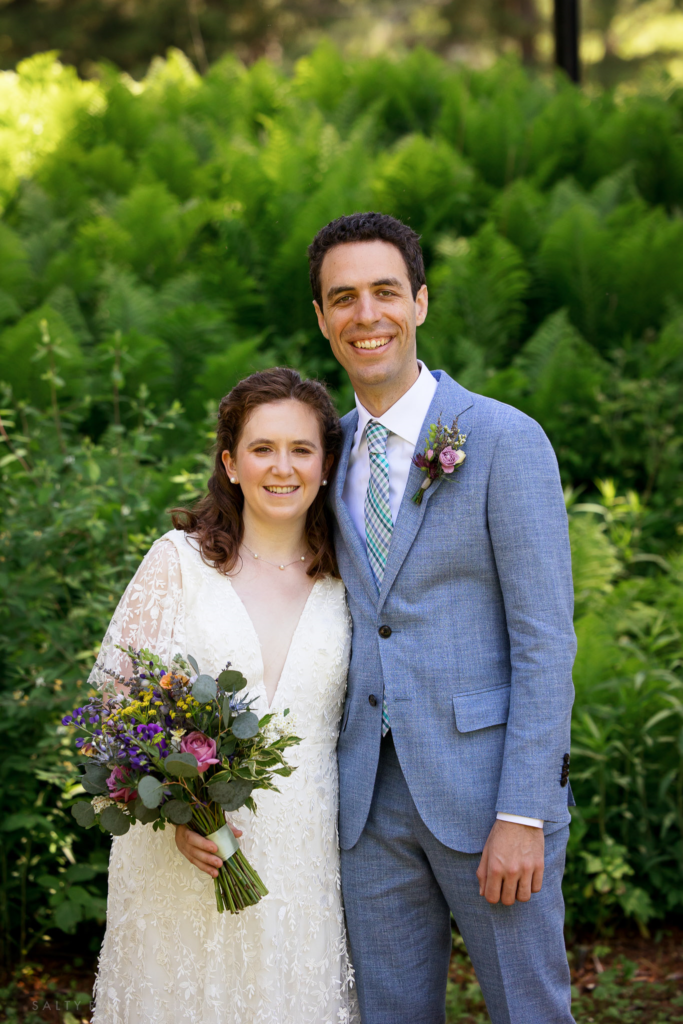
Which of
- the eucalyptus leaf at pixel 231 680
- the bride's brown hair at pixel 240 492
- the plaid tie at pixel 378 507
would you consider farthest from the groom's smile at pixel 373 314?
the eucalyptus leaf at pixel 231 680

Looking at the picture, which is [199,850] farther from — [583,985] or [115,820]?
[583,985]

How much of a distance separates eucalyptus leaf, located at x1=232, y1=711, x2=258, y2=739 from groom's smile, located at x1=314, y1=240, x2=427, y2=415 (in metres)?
1.02

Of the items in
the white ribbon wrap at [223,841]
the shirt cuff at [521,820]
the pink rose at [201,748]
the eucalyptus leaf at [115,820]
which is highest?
the pink rose at [201,748]

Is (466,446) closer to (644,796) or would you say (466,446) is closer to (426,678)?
(426,678)

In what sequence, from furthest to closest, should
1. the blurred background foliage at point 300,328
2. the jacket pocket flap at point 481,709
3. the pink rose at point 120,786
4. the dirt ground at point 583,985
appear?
1. the blurred background foliage at point 300,328
2. the dirt ground at point 583,985
3. the jacket pocket flap at point 481,709
4. the pink rose at point 120,786

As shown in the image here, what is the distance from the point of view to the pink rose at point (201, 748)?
7.14ft

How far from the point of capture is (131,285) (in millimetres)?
6109

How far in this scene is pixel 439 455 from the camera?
250 centimetres

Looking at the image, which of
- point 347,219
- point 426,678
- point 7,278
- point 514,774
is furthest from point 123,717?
point 7,278

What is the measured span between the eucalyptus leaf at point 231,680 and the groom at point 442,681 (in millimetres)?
439

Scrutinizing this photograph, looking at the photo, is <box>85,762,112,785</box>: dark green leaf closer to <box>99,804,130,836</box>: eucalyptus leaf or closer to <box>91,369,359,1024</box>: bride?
<box>99,804,130,836</box>: eucalyptus leaf

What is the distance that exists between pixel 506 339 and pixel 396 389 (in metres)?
3.94

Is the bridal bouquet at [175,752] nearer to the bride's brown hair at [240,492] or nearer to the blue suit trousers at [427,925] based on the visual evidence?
the blue suit trousers at [427,925]

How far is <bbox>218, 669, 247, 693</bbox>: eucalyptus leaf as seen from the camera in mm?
2281
